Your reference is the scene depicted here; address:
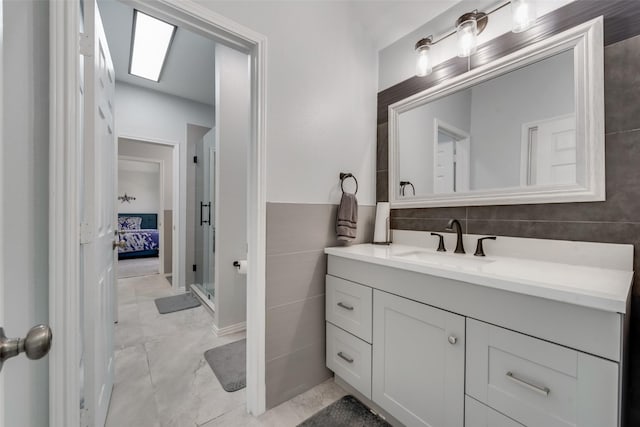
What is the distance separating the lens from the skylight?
2.16m

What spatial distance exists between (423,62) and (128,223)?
7.66 meters

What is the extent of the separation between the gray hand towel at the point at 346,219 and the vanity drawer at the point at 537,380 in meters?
0.83

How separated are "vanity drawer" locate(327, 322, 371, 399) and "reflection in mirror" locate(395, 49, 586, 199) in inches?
40.4

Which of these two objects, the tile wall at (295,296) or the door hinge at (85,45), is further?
→ the tile wall at (295,296)

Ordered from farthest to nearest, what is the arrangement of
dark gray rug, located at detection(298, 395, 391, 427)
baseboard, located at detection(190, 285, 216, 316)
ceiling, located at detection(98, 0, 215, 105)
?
1. baseboard, located at detection(190, 285, 216, 316)
2. ceiling, located at detection(98, 0, 215, 105)
3. dark gray rug, located at detection(298, 395, 391, 427)

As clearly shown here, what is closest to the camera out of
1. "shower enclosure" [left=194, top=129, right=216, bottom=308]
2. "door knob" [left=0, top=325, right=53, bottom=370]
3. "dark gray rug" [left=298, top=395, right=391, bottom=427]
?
"door knob" [left=0, top=325, right=53, bottom=370]

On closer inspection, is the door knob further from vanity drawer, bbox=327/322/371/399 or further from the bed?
the bed

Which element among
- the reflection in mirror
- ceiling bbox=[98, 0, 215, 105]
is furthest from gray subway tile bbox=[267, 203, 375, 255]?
ceiling bbox=[98, 0, 215, 105]

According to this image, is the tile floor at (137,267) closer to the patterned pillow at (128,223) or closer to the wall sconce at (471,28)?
the patterned pillow at (128,223)

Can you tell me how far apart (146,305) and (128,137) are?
1.99 m

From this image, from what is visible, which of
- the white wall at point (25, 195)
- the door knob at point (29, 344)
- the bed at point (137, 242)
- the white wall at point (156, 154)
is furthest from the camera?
the bed at point (137, 242)

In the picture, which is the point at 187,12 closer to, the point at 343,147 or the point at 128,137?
the point at 343,147

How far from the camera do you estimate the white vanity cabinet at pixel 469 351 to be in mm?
762

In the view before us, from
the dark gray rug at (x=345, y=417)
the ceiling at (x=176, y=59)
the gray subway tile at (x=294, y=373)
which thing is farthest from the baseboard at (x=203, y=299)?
the ceiling at (x=176, y=59)
